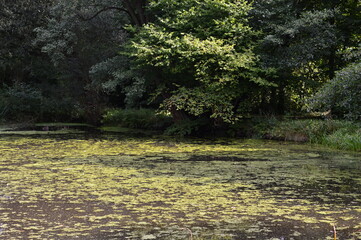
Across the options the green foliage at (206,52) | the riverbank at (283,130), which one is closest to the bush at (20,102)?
the riverbank at (283,130)

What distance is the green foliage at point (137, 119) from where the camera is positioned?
21.3 meters

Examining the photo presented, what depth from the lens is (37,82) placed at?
28.6m

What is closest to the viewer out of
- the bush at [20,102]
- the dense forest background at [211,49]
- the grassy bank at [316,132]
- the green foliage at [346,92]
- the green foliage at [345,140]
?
the green foliage at [346,92]

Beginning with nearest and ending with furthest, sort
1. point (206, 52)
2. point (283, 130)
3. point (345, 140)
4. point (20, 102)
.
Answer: point (345, 140)
point (206, 52)
point (283, 130)
point (20, 102)

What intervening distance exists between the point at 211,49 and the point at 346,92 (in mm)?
4849

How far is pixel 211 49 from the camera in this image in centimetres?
1557

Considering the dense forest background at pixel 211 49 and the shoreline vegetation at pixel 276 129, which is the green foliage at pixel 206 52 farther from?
the shoreline vegetation at pixel 276 129

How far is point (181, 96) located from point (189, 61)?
1.28 metres

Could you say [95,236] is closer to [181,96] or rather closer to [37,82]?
[181,96]

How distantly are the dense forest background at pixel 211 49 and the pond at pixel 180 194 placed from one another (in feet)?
14.5

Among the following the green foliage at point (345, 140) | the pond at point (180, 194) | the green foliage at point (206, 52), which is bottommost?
the pond at point (180, 194)

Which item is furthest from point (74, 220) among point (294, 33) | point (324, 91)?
point (294, 33)

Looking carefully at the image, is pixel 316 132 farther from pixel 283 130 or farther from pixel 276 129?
pixel 276 129

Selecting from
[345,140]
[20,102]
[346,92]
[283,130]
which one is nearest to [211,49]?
[283,130]
